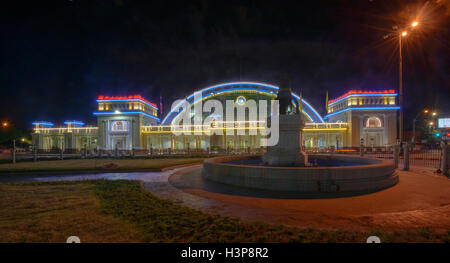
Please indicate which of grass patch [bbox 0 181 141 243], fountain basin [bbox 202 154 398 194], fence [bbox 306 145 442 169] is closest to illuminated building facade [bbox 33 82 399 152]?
fence [bbox 306 145 442 169]

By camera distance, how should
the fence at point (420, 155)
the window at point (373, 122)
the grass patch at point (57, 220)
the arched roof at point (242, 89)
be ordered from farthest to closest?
1. the arched roof at point (242, 89)
2. the window at point (373, 122)
3. the fence at point (420, 155)
4. the grass patch at point (57, 220)

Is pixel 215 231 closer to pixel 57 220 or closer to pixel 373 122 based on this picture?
pixel 57 220

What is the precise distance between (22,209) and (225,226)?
20.8 ft

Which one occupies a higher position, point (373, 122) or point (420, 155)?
point (373, 122)

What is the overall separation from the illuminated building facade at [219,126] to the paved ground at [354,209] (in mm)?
38052

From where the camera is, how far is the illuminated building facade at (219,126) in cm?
5038

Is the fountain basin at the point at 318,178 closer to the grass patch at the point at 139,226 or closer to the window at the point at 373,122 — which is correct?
the grass patch at the point at 139,226

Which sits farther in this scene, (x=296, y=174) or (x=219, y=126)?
(x=219, y=126)

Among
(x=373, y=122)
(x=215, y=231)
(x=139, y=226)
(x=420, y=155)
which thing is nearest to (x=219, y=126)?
(x=420, y=155)

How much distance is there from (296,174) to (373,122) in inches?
2256

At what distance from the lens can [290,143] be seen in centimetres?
1091

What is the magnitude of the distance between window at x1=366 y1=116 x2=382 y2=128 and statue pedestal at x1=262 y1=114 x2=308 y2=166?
173 feet

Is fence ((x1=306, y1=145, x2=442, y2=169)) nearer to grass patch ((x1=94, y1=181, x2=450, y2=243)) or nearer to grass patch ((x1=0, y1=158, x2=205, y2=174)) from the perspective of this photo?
grass patch ((x1=94, y1=181, x2=450, y2=243))

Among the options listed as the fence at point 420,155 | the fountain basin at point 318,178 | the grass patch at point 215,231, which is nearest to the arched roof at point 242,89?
the fence at point 420,155
